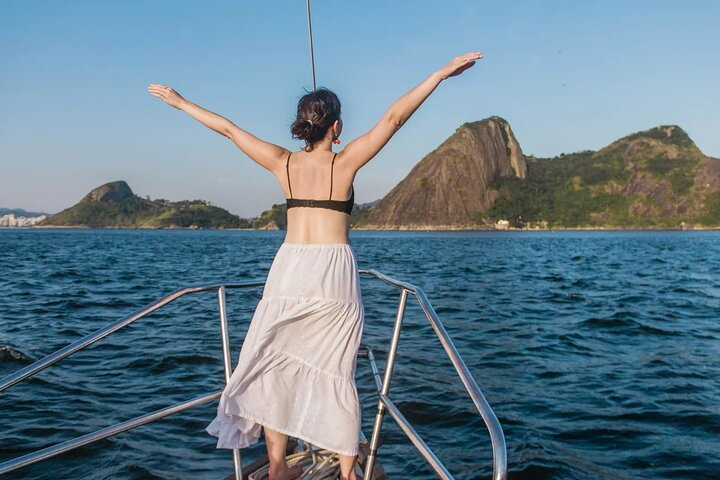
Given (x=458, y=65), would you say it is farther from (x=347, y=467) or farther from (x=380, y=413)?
(x=347, y=467)

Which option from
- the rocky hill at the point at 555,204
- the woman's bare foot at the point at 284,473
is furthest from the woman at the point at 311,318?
the rocky hill at the point at 555,204

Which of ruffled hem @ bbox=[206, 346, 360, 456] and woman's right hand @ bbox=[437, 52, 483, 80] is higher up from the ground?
woman's right hand @ bbox=[437, 52, 483, 80]

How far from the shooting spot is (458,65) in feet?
8.04

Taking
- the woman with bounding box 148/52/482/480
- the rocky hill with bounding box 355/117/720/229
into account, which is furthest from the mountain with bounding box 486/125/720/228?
the woman with bounding box 148/52/482/480

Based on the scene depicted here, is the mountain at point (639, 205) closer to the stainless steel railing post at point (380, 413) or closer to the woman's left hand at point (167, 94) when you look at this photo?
the stainless steel railing post at point (380, 413)

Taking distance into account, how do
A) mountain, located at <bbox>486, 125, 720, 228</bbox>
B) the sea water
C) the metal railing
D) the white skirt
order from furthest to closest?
1. mountain, located at <bbox>486, 125, 720, 228</bbox>
2. the sea water
3. the white skirt
4. the metal railing

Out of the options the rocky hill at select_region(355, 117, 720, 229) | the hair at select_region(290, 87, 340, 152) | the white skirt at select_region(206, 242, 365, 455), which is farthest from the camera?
the rocky hill at select_region(355, 117, 720, 229)

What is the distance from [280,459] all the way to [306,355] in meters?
0.61

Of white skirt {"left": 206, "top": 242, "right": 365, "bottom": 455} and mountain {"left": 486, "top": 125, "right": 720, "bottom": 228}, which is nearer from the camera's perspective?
white skirt {"left": 206, "top": 242, "right": 365, "bottom": 455}

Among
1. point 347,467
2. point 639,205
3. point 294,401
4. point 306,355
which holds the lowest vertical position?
point 347,467

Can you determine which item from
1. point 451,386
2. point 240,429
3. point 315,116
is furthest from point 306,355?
point 451,386

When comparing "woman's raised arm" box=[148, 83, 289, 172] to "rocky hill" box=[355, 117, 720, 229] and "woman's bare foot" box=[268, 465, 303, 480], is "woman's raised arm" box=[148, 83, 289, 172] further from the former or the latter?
"rocky hill" box=[355, 117, 720, 229]

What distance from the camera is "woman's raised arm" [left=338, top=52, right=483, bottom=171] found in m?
2.44

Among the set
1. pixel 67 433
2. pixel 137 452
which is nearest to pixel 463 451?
pixel 137 452
